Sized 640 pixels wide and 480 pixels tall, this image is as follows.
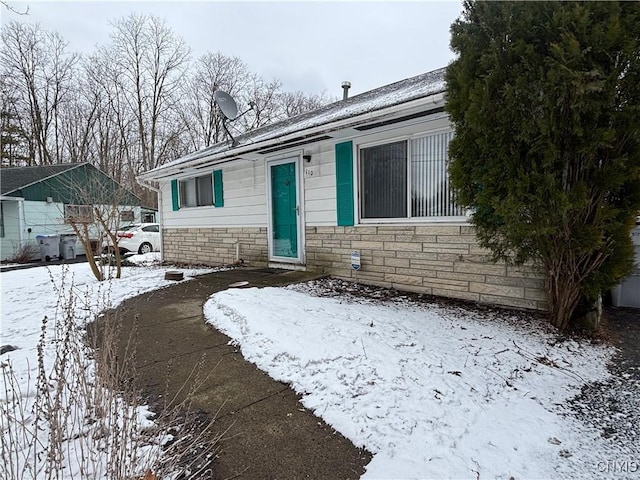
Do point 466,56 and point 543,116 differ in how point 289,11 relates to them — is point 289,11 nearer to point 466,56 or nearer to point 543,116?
point 466,56

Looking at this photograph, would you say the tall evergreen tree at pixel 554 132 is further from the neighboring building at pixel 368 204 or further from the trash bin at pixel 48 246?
the trash bin at pixel 48 246

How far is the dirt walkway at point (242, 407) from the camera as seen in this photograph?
1643 millimetres

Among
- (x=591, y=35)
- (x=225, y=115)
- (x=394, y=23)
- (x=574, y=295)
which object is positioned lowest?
(x=574, y=295)

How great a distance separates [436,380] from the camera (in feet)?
7.63

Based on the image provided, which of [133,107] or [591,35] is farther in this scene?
[133,107]

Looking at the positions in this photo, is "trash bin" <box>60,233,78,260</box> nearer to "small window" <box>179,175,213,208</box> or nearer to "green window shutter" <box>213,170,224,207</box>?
"small window" <box>179,175,213,208</box>

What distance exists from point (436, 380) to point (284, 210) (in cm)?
493

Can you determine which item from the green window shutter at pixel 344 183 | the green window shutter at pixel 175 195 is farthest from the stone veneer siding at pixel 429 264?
the green window shutter at pixel 175 195

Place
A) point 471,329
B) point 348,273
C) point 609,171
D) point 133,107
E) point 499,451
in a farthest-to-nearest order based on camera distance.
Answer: point 133,107, point 348,273, point 471,329, point 609,171, point 499,451

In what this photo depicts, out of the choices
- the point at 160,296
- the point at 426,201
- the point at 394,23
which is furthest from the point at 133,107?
the point at 426,201

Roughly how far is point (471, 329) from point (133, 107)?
24.2 m

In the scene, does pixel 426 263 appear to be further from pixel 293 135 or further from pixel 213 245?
pixel 213 245

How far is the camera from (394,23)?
830 centimetres

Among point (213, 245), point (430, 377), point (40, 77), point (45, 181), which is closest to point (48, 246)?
point (45, 181)
